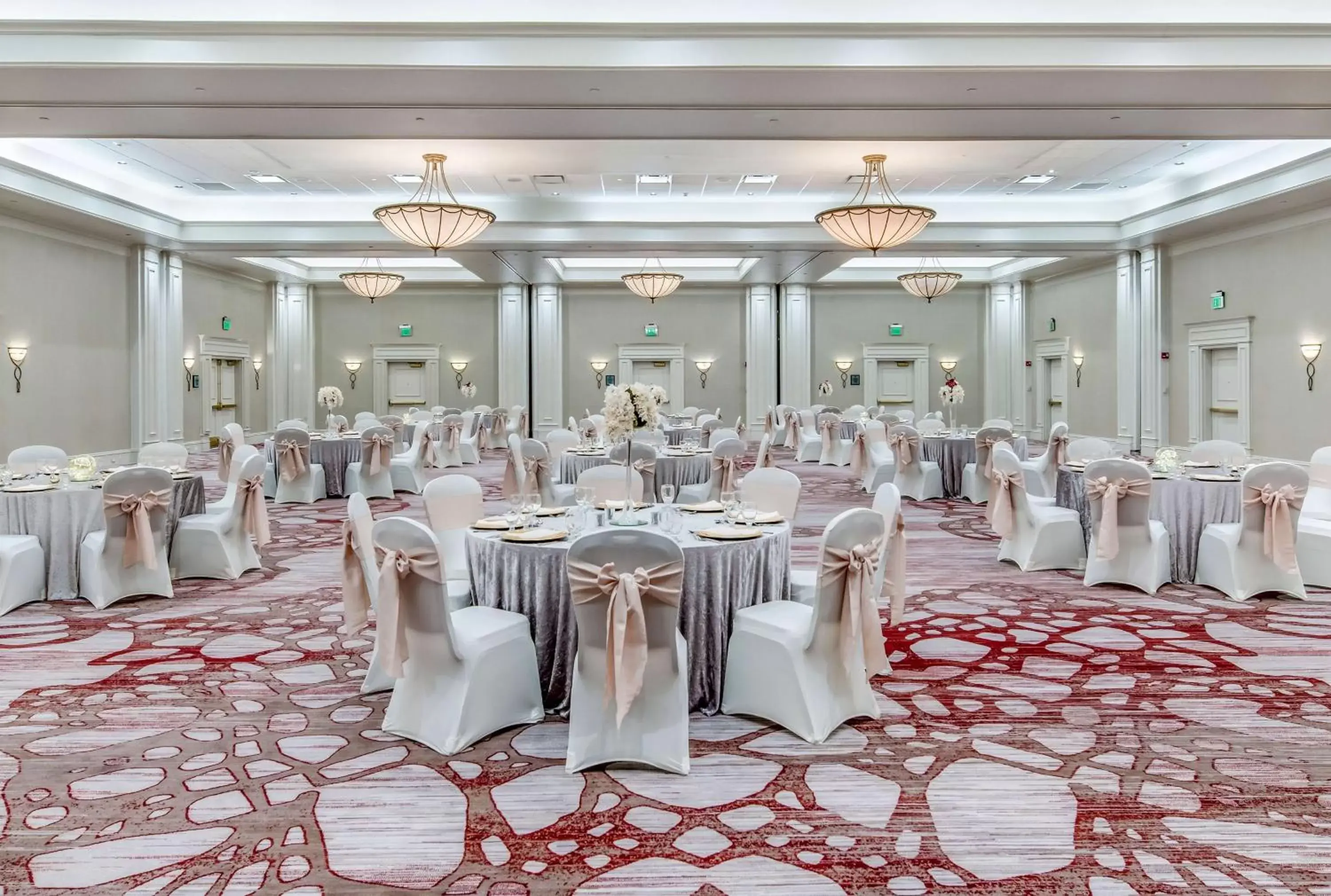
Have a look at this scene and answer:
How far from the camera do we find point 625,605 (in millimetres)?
3371

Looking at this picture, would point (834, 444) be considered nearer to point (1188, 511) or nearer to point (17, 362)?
point (1188, 511)

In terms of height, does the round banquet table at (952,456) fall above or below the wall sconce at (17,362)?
below

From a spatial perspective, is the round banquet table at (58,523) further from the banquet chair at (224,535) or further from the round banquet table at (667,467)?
the round banquet table at (667,467)

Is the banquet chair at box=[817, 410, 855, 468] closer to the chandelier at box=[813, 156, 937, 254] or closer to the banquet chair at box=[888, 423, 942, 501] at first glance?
the banquet chair at box=[888, 423, 942, 501]

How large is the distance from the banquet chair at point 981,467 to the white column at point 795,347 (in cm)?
945

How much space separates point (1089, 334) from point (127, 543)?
55.5 feet

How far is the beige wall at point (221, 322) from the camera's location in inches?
666

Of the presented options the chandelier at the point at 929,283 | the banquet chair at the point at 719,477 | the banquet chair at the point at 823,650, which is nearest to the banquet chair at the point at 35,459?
the banquet chair at the point at 719,477

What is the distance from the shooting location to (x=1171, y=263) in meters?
14.8

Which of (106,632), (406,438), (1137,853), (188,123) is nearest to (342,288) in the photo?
(406,438)

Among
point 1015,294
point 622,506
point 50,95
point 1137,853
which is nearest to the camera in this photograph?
point 1137,853

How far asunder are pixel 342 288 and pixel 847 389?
12267mm

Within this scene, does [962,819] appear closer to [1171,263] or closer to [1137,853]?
[1137,853]

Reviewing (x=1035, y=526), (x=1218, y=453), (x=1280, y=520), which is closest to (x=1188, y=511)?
(x=1280, y=520)
